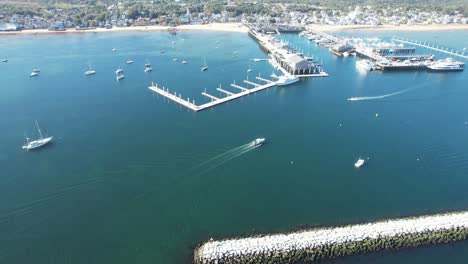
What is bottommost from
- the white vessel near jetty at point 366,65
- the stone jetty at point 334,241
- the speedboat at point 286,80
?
the stone jetty at point 334,241

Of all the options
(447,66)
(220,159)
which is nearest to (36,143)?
(220,159)

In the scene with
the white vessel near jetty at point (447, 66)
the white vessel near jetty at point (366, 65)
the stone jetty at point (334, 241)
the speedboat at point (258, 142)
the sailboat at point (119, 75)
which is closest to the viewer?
the stone jetty at point (334, 241)

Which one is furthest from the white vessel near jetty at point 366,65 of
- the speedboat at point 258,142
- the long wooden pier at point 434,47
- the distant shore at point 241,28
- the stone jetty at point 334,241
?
the distant shore at point 241,28

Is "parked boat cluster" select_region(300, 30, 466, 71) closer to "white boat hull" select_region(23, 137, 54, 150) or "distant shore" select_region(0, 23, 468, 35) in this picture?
"distant shore" select_region(0, 23, 468, 35)

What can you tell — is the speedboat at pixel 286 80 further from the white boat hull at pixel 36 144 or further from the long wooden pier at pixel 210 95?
the white boat hull at pixel 36 144

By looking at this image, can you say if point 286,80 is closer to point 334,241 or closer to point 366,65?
point 366,65

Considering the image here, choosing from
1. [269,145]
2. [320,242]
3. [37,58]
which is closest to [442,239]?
[320,242]

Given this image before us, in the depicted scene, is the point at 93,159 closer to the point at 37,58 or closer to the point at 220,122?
the point at 220,122

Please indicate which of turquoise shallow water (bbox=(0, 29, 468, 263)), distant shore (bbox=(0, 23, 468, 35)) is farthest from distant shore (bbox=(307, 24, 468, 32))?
turquoise shallow water (bbox=(0, 29, 468, 263))
